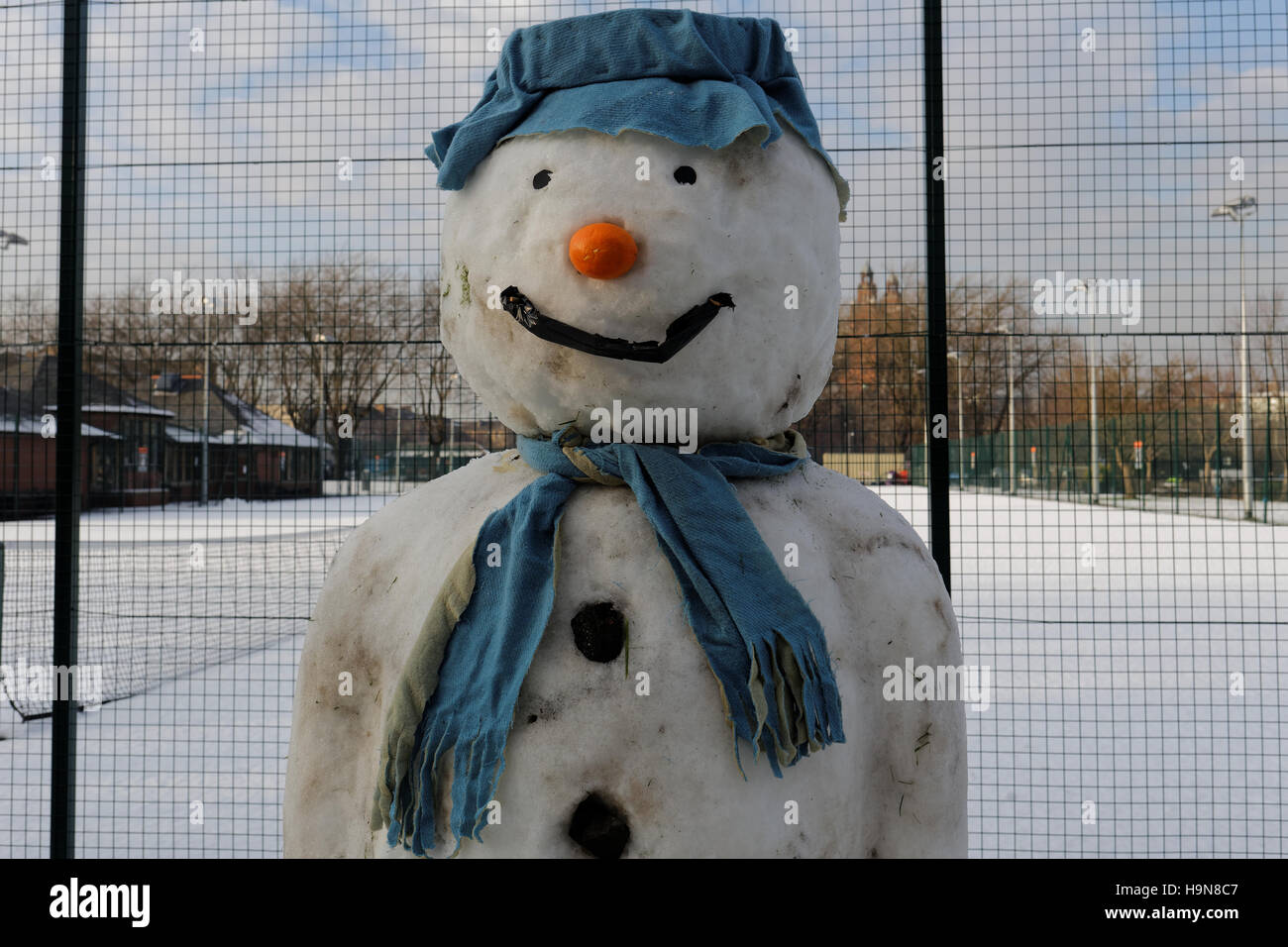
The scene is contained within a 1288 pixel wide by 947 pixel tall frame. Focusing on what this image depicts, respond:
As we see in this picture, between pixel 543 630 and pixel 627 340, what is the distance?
1.50 feet

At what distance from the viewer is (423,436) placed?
3.17 m

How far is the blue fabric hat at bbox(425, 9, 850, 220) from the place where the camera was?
4.35 ft

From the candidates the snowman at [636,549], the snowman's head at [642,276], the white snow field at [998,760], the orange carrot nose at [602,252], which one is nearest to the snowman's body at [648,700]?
the snowman at [636,549]

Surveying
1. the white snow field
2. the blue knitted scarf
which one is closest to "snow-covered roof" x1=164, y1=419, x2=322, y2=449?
the white snow field

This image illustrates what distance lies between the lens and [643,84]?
1371 mm

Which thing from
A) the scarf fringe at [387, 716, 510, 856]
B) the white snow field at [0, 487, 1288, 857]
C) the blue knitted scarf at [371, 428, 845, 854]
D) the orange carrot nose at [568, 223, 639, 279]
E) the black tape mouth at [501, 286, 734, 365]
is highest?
the orange carrot nose at [568, 223, 639, 279]

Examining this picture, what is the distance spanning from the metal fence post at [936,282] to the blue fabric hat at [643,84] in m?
0.76

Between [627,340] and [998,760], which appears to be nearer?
[627,340]

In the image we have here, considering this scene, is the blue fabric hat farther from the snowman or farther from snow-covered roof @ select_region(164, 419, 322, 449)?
snow-covered roof @ select_region(164, 419, 322, 449)

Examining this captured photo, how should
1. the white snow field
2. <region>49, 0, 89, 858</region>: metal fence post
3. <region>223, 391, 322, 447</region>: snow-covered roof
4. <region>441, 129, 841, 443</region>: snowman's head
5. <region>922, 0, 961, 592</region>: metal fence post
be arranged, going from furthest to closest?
<region>223, 391, 322, 447</region>: snow-covered roof
the white snow field
<region>49, 0, 89, 858</region>: metal fence post
<region>922, 0, 961, 592</region>: metal fence post
<region>441, 129, 841, 443</region>: snowman's head

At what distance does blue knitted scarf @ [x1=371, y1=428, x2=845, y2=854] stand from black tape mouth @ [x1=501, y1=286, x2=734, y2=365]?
151 mm

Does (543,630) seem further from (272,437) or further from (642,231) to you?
(272,437)

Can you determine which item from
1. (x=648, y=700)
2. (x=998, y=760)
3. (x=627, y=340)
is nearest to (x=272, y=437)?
(x=627, y=340)
